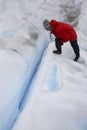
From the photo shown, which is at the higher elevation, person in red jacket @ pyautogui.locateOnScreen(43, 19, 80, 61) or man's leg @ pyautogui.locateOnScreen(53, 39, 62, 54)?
person in red jacket @ pyautogui.locateOnScreen(43, 19, 80, 61)

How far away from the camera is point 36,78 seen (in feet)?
14.2

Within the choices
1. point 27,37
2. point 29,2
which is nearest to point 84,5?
point 29,2

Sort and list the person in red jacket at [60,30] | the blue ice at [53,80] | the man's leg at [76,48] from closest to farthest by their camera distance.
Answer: the blue ice at [53,80] → the person in red jacket at [60,30] → the man's leg at [76,48]

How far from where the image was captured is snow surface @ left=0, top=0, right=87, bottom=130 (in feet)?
10.4

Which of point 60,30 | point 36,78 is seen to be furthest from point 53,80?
point 60,30

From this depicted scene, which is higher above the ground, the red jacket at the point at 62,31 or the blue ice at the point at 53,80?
the red jacket at the point at 62,31

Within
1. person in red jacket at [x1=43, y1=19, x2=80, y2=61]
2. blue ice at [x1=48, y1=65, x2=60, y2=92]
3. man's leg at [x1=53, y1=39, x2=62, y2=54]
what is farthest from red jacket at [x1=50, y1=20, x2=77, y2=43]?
blue ice at [x1=48, y1=65, x2=60, y2=92]

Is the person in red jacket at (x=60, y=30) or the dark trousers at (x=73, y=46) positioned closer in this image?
the person in red jacket at (x=60, y=30)

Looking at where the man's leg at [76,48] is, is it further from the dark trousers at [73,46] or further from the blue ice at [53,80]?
the blue ice at [53,80]

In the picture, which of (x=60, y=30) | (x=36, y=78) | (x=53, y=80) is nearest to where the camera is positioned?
(x=53, y=80)

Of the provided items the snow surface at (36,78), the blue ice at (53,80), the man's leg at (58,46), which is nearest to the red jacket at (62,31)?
the man's leg at (58,46)

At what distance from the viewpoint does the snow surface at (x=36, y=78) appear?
317cm

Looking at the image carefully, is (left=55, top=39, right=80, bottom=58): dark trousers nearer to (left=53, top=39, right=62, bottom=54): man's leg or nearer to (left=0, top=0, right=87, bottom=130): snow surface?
(left=53, top=39, right=62, bottom=54): man's leg

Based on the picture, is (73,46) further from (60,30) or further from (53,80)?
(53,80)
